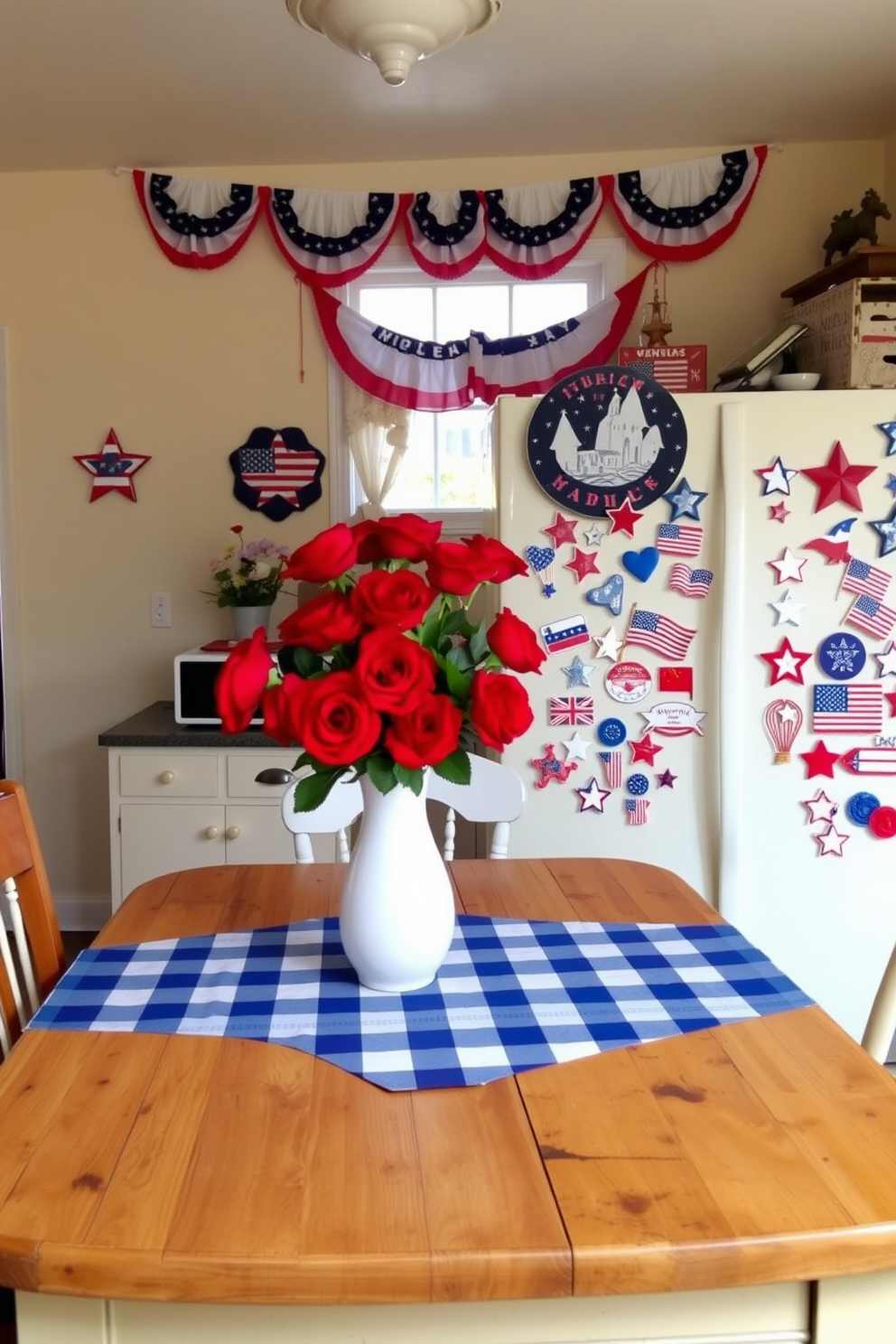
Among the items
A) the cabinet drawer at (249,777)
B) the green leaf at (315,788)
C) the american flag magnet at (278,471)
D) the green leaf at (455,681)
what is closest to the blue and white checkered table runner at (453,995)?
the green leaf at (315,788)

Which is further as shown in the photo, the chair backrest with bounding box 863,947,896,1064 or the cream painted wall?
the cream painted wall

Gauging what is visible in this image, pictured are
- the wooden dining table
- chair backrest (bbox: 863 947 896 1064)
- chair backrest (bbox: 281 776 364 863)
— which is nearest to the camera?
the wooden dining table

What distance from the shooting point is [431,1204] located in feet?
2.94

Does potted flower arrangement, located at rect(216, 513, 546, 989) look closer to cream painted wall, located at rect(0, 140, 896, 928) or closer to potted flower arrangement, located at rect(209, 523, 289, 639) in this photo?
potted flower arrangement, located at rect(209, 523, 289, 639)

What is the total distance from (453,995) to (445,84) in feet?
7.84

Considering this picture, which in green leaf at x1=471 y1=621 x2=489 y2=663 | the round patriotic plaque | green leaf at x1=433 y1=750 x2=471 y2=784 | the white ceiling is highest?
the white ceiling

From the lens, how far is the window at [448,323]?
348 centimetres

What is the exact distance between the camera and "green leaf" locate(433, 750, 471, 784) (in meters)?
1.21

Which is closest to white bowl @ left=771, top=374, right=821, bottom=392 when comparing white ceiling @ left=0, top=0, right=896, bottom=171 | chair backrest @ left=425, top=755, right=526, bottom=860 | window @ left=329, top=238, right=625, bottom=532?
white ceiling @ left=0, top=0, right=896, bottom=171

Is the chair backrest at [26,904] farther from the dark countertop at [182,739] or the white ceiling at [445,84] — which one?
the white ceiling at [445,84]

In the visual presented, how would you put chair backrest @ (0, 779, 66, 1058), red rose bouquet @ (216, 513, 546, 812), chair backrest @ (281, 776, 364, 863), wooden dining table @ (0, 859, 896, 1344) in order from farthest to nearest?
chair backrest @ (281, 776, 364, 863) → chair backrest @ (0, 779, 66, 1058) → red rose bouquet @ (216, 513, 546, 812) → wooden dining table @ (0, 859, 896, 1344)

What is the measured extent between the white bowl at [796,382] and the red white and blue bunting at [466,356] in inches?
32.2

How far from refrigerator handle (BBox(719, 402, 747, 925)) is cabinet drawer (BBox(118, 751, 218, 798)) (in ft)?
4.34

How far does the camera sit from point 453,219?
3.36 meters
